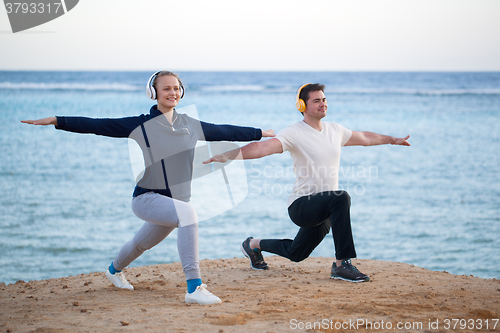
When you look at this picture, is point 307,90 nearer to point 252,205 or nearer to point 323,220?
point 323,220

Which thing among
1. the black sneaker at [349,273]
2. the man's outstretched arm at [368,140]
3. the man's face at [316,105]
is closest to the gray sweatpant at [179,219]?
the black sneaker at [349,273]

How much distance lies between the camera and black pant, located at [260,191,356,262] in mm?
4797

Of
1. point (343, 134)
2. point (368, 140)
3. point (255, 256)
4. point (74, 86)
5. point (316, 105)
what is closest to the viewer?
point (316, 105)

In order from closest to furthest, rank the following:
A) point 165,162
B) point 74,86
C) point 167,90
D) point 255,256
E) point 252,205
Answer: point 165,162 < point 167,90 < point 255,256 < point 252,205 < point 74,86

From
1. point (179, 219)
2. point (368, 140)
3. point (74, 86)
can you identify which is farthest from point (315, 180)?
point (74, 86)

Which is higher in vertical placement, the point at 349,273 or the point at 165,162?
the point at 165,162

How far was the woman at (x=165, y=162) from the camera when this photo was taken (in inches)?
159

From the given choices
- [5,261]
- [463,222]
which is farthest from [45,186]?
[463,222]

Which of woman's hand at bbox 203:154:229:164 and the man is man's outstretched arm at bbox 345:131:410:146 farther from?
woman's hand at bbox 203:154:229:164

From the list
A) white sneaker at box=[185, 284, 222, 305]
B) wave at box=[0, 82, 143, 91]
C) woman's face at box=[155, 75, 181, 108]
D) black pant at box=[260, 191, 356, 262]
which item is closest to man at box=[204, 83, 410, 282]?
black pant at box=[260, 191, 356, 262]

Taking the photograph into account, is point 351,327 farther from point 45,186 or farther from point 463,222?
point 45,186

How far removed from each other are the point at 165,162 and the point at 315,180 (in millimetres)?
1708

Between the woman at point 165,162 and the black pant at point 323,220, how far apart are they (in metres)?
1.22

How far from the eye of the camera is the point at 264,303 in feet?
13.4
